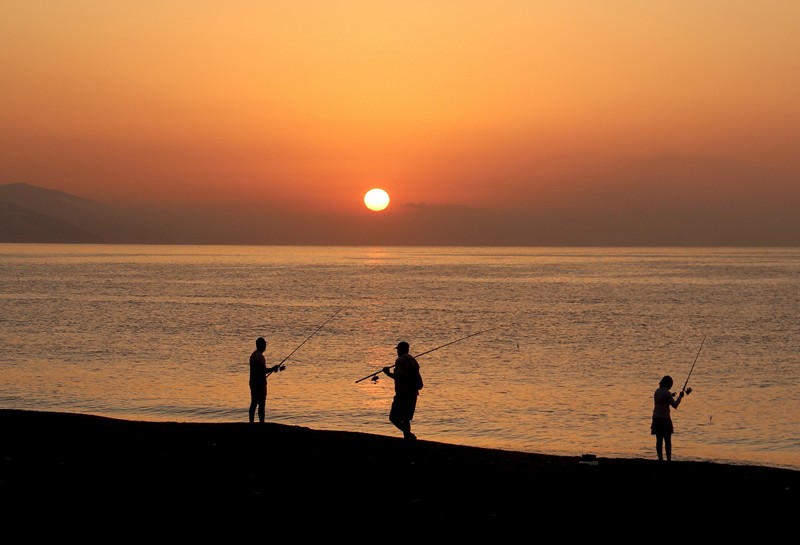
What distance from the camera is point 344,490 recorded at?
12383mm

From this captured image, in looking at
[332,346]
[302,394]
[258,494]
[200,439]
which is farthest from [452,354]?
[258,494]

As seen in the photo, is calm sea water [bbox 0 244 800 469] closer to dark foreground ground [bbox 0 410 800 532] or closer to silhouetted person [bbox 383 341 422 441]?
silhouetted person [bbox 383 341 422 441]

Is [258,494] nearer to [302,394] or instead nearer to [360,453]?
[360,453]

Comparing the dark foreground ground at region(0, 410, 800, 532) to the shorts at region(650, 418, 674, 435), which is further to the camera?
the shorts at region(650, 418, 674, 435)

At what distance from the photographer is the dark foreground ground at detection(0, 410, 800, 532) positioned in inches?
419

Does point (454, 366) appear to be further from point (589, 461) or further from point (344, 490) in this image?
point (344, 490)

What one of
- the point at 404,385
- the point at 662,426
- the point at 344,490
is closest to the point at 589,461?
the point at 662,426

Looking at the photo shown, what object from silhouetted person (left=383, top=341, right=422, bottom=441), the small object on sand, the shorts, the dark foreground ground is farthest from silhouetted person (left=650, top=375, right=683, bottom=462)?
silhouetted person (left=383, top=341, right=422, bottom=441)

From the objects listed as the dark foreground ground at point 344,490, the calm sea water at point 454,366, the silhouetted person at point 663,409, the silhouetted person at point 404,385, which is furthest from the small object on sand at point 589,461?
the calm sea water at point 454,366

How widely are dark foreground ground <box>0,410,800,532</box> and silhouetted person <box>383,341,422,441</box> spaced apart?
566 mm

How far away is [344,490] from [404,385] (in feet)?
11.3

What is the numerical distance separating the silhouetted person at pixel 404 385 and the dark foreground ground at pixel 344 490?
57 centimetres

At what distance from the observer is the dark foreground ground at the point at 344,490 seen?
Result: 10.6m

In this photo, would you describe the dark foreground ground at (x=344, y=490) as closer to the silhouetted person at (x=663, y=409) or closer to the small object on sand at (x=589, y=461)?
the small object on sand at (x=589, y=461)
